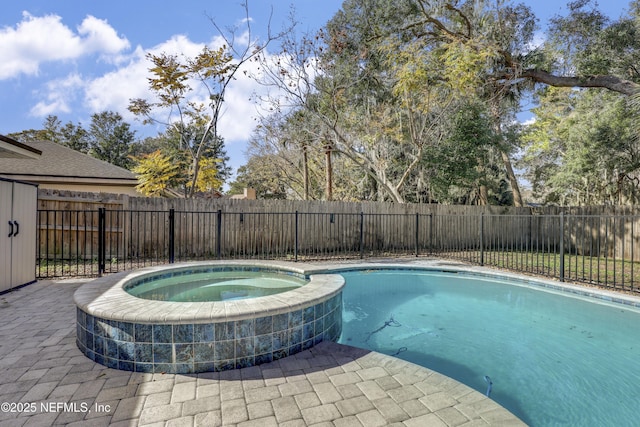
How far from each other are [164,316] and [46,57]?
13582mm

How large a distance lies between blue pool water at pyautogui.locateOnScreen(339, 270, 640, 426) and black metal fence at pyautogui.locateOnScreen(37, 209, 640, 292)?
1.68 meters

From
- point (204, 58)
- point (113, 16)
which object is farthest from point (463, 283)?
point (113, 16)

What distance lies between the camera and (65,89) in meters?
14.4

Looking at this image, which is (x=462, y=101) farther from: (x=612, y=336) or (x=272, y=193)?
(x=272, y=193)

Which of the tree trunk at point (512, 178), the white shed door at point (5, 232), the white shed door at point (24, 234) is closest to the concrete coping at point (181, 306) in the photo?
the white shed door at point (5, 232)

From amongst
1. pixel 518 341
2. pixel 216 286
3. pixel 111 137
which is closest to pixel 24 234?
pixel 216 286

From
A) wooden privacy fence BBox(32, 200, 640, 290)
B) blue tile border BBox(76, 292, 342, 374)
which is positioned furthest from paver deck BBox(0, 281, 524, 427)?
wooden privacy fence BBox(32, 200, 640, 290)

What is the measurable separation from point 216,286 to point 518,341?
3.78 m

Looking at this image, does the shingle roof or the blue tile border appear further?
the shingle roof

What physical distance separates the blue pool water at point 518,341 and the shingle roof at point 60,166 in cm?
1051

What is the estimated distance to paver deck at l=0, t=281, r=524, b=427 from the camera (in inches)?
72.9

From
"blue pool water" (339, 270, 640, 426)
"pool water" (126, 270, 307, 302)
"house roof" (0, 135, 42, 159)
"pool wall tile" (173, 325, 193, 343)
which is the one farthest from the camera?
"house roof" (0, 135, 42, 159)

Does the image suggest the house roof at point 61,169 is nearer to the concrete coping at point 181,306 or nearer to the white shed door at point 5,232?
the white shed door at point 5,232

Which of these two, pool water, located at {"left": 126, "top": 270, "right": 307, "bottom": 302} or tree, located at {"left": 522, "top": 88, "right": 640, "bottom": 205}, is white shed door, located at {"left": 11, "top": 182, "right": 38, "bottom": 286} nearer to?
pool water, located at {"left": 126, "top": 270, "right": 307, "bottom": 302}
